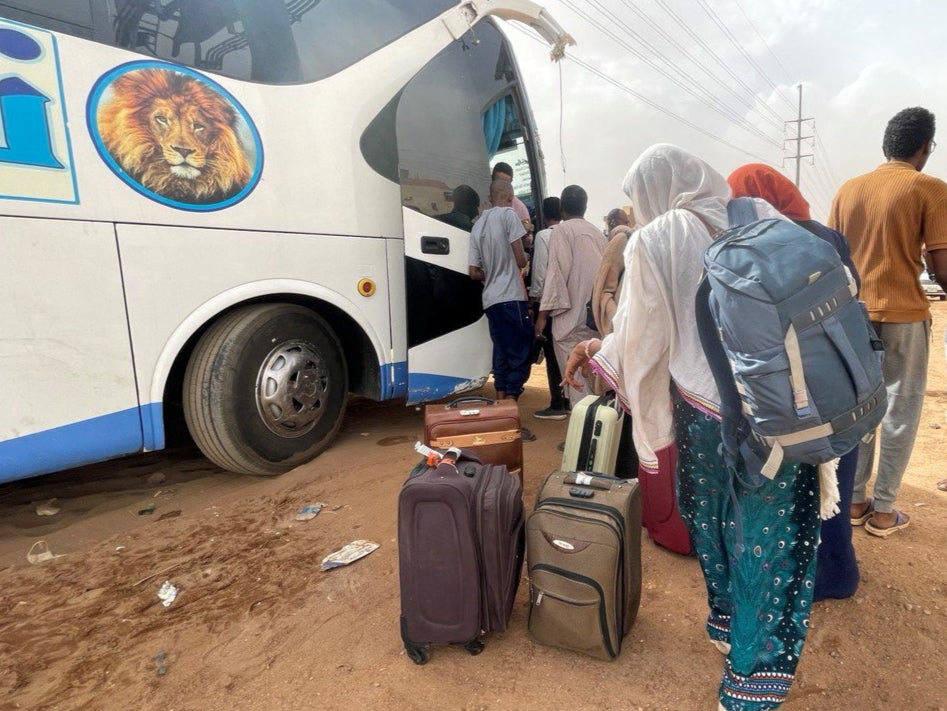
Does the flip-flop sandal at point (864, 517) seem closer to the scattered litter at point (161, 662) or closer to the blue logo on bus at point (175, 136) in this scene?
the scattered litter at point (161, 662)

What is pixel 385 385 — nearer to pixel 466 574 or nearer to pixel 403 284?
pixel 403 284

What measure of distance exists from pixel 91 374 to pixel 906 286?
143 inches

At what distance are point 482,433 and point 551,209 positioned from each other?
2382mm

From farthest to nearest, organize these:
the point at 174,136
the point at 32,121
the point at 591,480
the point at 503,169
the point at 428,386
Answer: the point at 503,169 → the point at 428,386 → the point at 174,136 → the point at 32,121 → the point at 591,480

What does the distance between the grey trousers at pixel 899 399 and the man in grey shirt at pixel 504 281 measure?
2065 millimetres

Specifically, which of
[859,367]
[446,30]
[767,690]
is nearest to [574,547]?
[767,690]

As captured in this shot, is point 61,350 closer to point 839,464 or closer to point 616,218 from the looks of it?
point 839,464

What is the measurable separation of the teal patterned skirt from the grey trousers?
4.03ft

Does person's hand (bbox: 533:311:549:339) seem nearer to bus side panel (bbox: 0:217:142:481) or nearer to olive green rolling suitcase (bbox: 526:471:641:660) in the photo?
olive green rolling suitcase (bbox: 526:471:641:660)

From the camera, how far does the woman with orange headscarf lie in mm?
1704

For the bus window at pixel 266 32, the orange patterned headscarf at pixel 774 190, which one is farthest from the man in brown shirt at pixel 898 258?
the bus window at pixel 266 32

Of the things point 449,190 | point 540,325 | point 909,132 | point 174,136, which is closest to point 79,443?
point 174,136

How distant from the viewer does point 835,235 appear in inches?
71.8

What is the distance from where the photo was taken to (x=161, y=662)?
6.18ft
